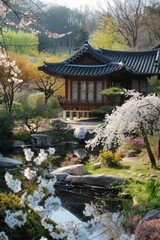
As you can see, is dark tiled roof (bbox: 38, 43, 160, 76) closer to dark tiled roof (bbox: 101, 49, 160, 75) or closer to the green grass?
dark tiled roof (bbox: 101, 49, 160, 75)

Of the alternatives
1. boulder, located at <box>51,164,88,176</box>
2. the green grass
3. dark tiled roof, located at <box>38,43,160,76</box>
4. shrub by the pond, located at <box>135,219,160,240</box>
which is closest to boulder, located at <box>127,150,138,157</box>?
the green grass

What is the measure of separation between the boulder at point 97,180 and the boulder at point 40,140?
7.22 m

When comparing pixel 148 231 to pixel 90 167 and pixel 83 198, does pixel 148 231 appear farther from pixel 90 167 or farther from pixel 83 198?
pixel 90 167

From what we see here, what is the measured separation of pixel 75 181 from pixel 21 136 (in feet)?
26.5

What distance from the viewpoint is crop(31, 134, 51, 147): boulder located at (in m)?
18.1

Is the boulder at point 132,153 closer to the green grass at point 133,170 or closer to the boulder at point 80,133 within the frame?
the green grass at point 133,170

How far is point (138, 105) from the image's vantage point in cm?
1118

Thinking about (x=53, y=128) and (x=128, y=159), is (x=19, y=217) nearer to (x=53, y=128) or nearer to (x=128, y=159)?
(x=128, y=159)

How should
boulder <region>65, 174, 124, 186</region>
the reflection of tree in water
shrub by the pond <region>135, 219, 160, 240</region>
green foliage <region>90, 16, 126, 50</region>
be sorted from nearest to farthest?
1. shrub by the pond <region>135, 219, 160, 240</region>
2. the reflection of tree in water
3. boulder <region>65, 174, 124, 186</region>
4. green foliage <region>90, 16, 126, 50</region>

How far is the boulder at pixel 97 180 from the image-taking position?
417 inches

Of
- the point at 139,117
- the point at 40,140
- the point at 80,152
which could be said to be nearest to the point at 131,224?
the point at 139,117

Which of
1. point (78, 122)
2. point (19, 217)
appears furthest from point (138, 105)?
point (78, 122)

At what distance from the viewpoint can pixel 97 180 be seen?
1071 cm

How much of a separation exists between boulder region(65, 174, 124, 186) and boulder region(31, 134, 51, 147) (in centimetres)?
722
